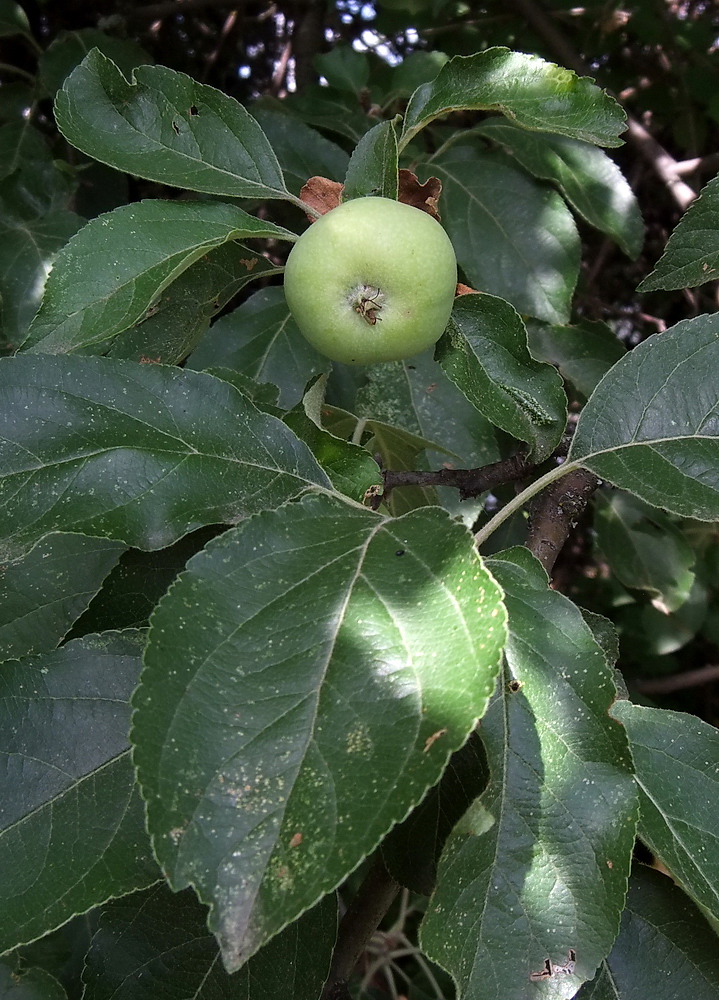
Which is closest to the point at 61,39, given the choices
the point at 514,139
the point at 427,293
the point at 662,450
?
the point at 514,139

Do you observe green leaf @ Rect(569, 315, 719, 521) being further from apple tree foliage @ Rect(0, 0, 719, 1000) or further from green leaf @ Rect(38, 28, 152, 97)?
green leaf @ Rect(38, 28, 152, 97)

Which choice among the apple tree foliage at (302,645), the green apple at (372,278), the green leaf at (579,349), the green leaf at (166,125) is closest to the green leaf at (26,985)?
the apple tree foliage at (302,645)

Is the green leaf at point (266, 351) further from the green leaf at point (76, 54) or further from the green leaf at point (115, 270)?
the green leaf at point (76, 54)

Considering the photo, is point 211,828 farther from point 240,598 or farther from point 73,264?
point 73,264

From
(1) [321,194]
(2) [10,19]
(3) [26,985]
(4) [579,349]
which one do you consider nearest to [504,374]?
(1) [321,194]

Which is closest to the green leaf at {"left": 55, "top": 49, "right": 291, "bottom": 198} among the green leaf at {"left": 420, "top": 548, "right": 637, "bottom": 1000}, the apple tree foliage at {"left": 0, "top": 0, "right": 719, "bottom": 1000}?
the apple tree foliage at {"left": 0, "top": 0, "right": 719, "bottom": 1000}

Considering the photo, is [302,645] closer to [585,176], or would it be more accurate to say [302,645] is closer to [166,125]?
[166,125]

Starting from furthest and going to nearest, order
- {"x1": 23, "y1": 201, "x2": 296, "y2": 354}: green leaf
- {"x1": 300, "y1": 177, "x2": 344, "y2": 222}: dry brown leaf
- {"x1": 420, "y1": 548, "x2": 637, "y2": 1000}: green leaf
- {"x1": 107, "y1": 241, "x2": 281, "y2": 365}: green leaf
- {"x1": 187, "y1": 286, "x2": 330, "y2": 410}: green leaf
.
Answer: {"x1": 187, "y1": 286, "x2": 330, "y2": 410}: green leaf → {"x1": 107, "y1": 241, "x2": 281, "y2": 365}: green leaf → {"x1": 300, "y1": 177, "x2": 344, "y2": 222}: dry brown leaf → {"x1": 23, "y1": 201, "x2": 296, "y2": 354}: green leaf → {"x1": 420, "y1": 548, "x2": 637, "y2": 1000}: green leaf
